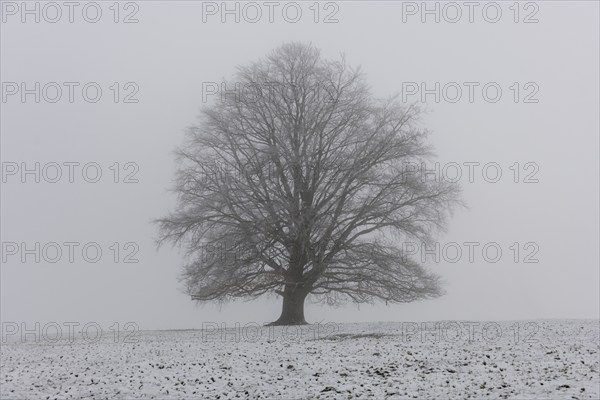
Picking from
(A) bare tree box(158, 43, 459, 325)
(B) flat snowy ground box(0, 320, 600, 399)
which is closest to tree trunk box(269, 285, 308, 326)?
(A) bare tree box(158, 43, 459, 325)

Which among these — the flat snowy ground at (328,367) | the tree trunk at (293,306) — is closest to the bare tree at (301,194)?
the tree trunk at (293,306)

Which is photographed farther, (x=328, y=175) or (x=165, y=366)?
(x=328, y=175)

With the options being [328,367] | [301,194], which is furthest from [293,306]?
[328,367]

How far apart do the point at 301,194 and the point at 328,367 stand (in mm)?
12919

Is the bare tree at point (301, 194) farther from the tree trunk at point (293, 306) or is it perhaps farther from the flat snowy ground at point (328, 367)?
the flat snowy ground at point (328, 367)

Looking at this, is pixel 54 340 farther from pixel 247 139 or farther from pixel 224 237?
pixel 247 139

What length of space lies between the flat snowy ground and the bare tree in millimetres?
5592

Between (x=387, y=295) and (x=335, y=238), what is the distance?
3047 millimetres

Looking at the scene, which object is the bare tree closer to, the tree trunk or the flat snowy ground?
the tree trunk

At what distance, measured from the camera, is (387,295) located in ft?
90.2

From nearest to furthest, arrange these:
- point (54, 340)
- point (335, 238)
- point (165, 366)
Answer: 1. point (165, 366)
2. point (54, 340)
3. point (335, 238)

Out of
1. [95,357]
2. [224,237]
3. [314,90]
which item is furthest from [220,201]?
[95,357]

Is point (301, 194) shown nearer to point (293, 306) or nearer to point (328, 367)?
point (293, 306)

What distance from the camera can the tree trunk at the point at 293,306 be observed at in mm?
28188
